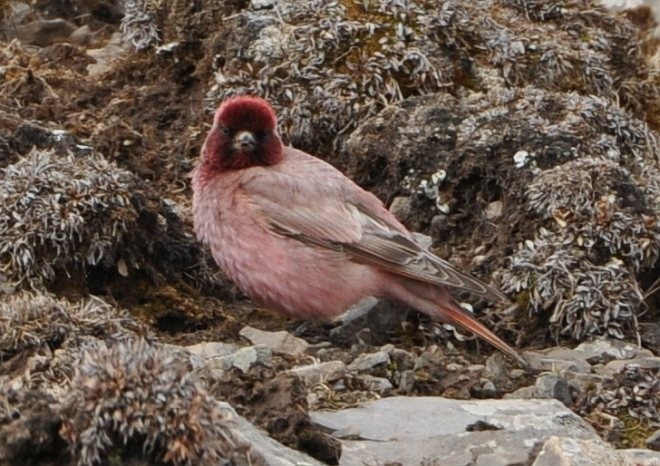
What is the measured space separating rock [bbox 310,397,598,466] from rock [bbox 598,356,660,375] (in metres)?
0.94

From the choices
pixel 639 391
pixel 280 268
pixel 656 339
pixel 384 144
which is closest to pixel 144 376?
pixel 639 391

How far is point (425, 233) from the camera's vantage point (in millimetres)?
9508

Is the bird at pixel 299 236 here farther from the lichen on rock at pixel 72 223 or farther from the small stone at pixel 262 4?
the small stone at pixel 262 4

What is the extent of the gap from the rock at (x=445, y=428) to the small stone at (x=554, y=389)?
0.52 metres

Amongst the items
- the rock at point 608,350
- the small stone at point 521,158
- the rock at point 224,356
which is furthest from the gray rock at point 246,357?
the small stone at point 521,158

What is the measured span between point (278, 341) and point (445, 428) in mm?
1943

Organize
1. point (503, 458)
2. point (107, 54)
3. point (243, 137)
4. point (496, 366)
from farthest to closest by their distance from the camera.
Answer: point (107, 54)
point (243, 137)
point (496, 366)
point (503, 458)

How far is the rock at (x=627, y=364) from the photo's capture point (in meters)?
7.48

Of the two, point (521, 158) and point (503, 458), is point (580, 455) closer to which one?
point (503, 458)

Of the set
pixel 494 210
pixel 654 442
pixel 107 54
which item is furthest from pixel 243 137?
pixel 654 442

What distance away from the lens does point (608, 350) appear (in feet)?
27.0

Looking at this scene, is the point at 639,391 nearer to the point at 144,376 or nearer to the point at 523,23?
the point at 144,376

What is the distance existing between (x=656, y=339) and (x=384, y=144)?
2.15 metres

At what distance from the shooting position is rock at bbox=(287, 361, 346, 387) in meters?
6.96
